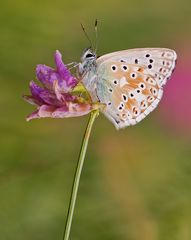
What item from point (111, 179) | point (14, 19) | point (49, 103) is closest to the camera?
point (49, 103)

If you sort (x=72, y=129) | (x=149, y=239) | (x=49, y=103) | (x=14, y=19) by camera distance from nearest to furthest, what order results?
1. (x=49, y=103)
2. (x=149, y=239)
3. (x=72, y=129)
4. (x=14, y=19)

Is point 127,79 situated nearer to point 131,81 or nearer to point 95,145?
point 131,81

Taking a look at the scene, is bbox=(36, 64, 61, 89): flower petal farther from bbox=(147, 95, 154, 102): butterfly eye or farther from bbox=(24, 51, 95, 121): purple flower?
bbox=(147, 95, 154, 102): butterfly eye

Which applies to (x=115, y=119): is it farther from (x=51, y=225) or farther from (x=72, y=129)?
(x=72, y=129)

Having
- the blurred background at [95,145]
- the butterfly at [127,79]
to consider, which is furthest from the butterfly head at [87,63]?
the blurred background at [95,145]

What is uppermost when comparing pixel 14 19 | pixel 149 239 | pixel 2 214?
pixel 14 19

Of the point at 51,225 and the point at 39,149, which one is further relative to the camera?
the point at 39,149

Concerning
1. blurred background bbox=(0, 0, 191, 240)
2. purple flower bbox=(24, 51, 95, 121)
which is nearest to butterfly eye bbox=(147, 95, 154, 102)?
purple flower bbox=(24, 51, 95, 121)

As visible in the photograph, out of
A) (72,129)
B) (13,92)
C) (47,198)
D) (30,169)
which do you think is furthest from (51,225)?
(13,92)
